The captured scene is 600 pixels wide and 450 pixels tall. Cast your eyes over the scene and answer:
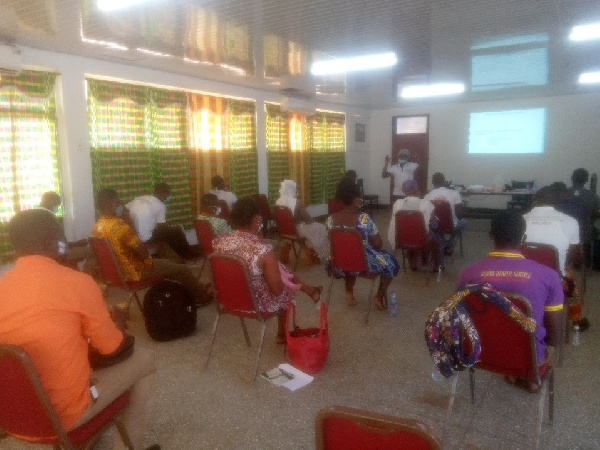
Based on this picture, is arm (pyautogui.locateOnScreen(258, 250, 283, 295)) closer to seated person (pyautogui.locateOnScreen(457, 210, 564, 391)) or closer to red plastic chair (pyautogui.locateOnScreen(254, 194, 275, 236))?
seated person (pyautogui.locateOnScreen(457, 210, 564, 391))

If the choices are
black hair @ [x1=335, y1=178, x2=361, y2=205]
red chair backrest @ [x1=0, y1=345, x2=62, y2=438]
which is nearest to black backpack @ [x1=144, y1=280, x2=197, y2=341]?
black hair @ [x1=335, y1=178, x2=361, y2=205]

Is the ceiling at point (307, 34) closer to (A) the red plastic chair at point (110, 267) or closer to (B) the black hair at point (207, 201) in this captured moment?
(B) the black hair at point (207, 201)

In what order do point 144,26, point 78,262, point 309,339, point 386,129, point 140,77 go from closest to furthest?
1. point 309,339
2. point 144,26
3. point 78,262
4. point 140,77
5. point 386,129

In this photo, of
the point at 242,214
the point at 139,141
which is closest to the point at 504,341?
the point at 242,214

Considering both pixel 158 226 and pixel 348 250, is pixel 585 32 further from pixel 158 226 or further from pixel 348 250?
pixel 158 226

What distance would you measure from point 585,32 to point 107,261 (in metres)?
5.26

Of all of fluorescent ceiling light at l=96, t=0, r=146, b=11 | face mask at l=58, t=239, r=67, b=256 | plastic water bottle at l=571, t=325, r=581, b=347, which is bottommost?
plastic water bottle at l=571, t=325, r=581, b=347

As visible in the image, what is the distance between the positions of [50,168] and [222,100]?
10.5 ft

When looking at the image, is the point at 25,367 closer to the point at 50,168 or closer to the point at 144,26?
the point at 144,26

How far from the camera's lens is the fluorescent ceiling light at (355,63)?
5.85 metres

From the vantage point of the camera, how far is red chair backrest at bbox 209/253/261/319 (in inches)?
116

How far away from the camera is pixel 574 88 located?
30.7ft

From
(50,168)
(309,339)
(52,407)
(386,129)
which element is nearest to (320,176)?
(386,129)

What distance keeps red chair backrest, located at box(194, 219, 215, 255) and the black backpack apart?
1.02 metres
